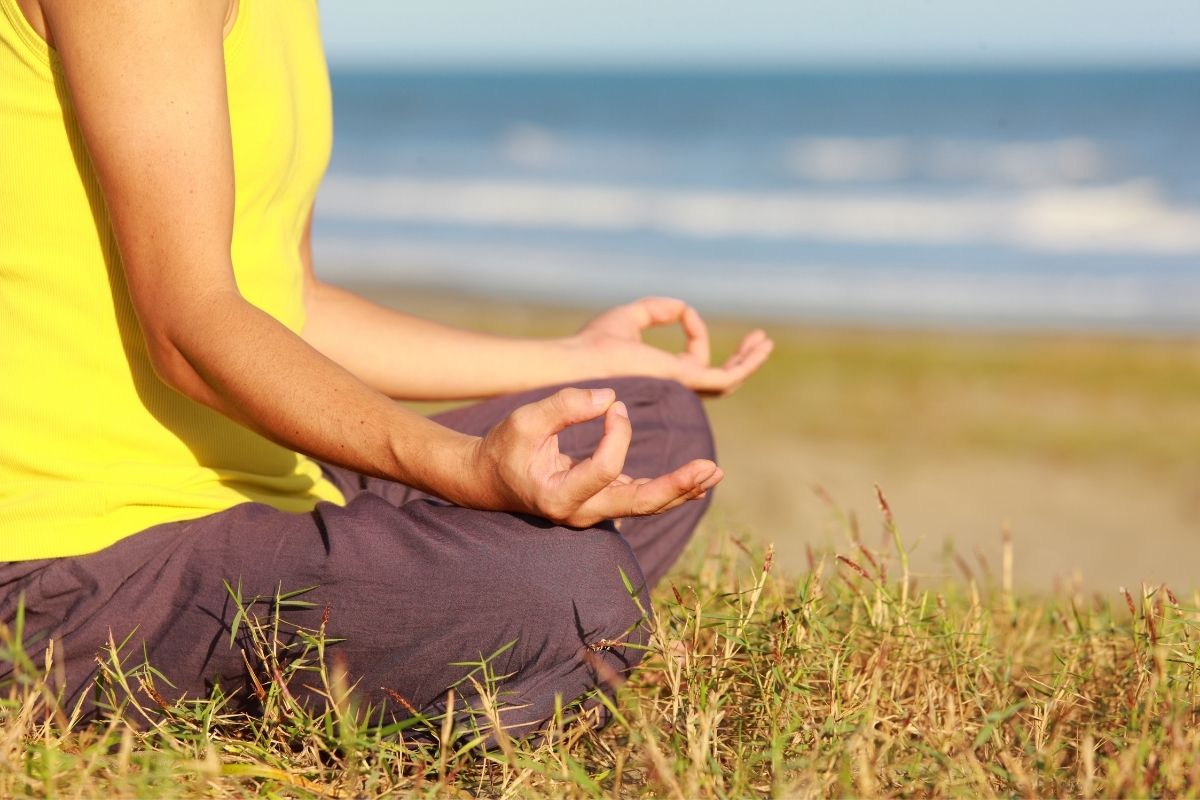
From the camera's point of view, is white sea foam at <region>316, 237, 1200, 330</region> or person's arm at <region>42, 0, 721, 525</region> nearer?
person's arm at <region>42, 0, 721, 525</region>

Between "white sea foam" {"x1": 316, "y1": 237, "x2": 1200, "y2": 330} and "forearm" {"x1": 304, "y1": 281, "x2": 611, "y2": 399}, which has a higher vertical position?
"forearm" {"x1": 304, "y1": 281, "x2": 611, "y2": 399}

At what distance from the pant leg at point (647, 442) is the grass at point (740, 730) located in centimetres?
34

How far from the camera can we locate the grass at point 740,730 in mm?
1492

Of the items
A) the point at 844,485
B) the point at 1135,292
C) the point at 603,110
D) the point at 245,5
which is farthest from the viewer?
the point at 603,110

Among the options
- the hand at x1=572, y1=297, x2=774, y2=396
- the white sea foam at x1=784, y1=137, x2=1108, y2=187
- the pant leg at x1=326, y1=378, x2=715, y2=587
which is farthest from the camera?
the white sea foam at x1=784, y1=137, x2=1108, y2=187

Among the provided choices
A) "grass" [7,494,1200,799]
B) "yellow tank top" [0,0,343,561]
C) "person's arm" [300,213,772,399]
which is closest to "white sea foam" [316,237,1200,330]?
"person's arm" [300,213,772,399]

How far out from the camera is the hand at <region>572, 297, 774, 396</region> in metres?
2.52

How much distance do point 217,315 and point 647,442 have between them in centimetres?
91

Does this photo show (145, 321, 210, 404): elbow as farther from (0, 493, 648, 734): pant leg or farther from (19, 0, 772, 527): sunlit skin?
(0, 493, 648, 734): pant leg

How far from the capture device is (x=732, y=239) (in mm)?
14617

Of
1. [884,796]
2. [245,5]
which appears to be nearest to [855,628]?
[884,796]

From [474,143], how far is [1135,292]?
56.1ft

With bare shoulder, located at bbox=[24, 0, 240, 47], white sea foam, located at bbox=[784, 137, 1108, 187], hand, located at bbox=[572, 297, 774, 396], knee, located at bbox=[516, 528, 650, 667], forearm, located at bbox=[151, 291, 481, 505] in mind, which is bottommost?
white sea foam, located at bbox=[784, 137, 1108, 187]

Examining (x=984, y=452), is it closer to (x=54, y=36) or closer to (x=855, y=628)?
(x=855, y=628)
